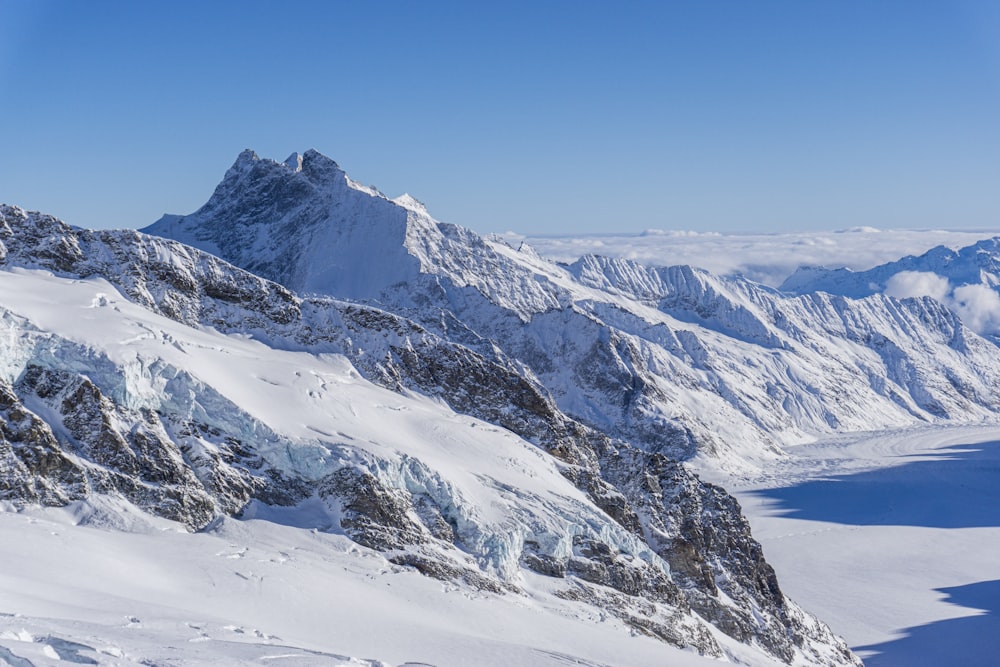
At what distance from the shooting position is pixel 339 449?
62844mm

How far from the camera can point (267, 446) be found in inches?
2405

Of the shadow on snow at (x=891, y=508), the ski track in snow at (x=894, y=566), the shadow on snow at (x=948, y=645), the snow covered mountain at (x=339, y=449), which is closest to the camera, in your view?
the snow covered mountain at (x=339, y=449)

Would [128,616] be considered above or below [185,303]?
below

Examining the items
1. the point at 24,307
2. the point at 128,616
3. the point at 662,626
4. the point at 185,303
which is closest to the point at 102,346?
the point at 24,307

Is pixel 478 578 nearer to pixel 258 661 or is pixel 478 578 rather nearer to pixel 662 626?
pixel 662 626

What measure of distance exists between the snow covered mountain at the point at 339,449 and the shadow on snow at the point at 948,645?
11.4 metres

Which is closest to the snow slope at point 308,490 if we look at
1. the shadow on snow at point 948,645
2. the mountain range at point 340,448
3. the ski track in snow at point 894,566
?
the mountain range at point 340,448

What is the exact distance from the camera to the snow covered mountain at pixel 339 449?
55844 millimetres

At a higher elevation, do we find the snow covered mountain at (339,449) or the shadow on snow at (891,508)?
the shadow on snow at (891,508)

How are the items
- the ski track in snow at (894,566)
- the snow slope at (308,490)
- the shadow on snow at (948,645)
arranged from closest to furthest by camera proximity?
1. the snow slope at (308,490)
2. the shadow on snow at (948,645)
3. the ski track in snow at (894,566)

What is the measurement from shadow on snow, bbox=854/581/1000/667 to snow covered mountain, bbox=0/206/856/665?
448 inches

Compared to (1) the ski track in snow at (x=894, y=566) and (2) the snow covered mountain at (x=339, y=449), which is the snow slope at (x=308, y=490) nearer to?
(2) the snow covered mountain at (x=339, y=449)

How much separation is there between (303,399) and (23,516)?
2255 cm

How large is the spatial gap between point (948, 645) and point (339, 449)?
2825 inches
